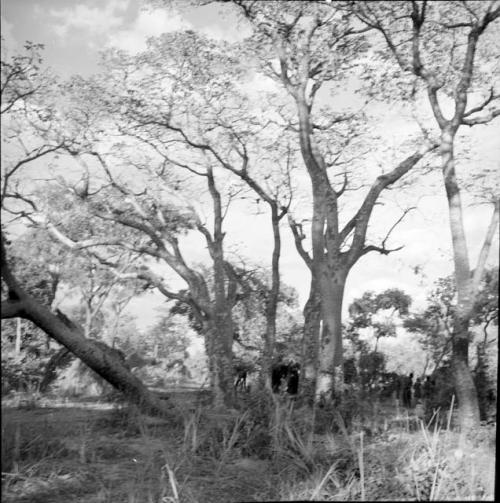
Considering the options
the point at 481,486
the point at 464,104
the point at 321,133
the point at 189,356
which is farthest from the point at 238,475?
the point at 189,356

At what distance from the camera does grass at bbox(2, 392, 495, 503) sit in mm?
3938

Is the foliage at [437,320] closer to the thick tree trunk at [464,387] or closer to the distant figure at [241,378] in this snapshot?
the distant figure at [241,378]

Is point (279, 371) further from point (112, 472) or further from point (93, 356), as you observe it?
point (112, 472)

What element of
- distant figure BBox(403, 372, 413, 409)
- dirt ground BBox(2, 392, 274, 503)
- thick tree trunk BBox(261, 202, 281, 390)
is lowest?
distant figure BBox(403, 372, 413, 409)

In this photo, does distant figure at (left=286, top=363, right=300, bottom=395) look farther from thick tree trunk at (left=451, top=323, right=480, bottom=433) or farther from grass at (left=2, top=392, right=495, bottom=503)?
grass at (left=2, top=392, right=495, bottom=503)

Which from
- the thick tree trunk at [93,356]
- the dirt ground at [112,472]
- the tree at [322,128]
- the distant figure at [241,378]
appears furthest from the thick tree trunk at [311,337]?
the dirt ground at [112,472]

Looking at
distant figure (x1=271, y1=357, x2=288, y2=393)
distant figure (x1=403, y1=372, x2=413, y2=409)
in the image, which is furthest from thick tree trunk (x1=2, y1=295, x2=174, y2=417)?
distant figure (x1=403, y1=372, x2=413, y2=409)

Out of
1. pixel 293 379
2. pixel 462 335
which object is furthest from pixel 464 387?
pixel 293 379

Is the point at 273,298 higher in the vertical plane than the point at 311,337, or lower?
higher

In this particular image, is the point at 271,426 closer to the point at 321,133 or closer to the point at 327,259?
the point at 327,259

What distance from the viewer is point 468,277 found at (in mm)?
8438

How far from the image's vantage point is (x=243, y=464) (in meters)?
5.94

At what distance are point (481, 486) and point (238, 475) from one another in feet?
7.64

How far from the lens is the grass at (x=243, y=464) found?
12.9ft
